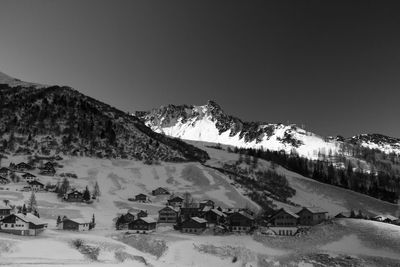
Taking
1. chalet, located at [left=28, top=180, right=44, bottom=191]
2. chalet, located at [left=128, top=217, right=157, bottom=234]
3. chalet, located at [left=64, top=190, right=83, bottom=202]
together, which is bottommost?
chalet, located at [left=128, top=217, right=157, bottom=234]

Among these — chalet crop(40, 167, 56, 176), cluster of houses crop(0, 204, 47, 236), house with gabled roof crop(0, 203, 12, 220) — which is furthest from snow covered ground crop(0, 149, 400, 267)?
house with gabled roof crop(0, 203, 12, 220)

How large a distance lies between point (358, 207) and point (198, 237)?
103 meters

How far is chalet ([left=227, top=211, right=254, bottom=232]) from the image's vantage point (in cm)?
9181

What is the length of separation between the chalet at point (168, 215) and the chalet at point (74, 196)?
83.3 feet

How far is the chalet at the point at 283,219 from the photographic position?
9662cm

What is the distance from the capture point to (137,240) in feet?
234

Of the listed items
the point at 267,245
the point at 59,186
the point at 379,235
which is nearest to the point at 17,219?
the point at 267,245

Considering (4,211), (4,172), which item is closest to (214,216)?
(4,211)

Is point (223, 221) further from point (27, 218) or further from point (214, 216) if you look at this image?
point (27, 218)

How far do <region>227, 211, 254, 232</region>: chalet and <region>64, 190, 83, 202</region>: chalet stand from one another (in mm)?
45586

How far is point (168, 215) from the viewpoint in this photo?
105 m

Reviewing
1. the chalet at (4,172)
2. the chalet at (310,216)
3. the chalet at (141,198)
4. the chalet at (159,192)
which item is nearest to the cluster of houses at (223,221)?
the chalet at (310,216)

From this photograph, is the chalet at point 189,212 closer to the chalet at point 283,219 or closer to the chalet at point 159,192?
the chalet at point 283,219

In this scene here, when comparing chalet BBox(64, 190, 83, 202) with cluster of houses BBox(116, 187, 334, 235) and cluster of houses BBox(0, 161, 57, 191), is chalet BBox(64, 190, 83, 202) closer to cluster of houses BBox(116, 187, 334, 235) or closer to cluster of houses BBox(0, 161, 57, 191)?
cluster of houses BBox(0, 161, 57, 191)
